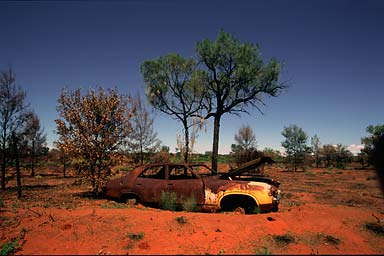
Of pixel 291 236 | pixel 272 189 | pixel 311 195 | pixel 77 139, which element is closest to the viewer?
pixel 291 236

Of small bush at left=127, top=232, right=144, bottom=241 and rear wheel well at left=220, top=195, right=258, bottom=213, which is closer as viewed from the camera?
small bush at left=127, top=232, right=144, bottom=241

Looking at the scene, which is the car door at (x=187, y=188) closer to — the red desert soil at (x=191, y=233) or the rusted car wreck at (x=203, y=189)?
the rusted car wreck at (x=203, y=189)

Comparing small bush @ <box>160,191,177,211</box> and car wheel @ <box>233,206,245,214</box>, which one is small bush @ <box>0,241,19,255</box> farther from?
car wheel @ <box>233,206,245,214</box>

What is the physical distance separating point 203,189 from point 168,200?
1132 mm

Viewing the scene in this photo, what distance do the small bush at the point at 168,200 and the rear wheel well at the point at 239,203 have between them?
1446 mm

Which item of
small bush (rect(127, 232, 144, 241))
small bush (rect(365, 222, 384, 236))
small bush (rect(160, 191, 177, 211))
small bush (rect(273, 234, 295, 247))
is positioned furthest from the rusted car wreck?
small bush (rect(127, 232, 144, 241))

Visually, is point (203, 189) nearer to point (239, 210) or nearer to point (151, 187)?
point (239, 210)

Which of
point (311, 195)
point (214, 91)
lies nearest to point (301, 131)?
point (214, 91)

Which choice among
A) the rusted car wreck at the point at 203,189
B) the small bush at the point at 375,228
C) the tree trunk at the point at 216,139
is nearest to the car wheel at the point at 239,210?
the rusted car wreck at the point at 203,189

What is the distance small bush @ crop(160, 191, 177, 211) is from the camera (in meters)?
7.78

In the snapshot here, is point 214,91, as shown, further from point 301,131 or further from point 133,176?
point 301,131

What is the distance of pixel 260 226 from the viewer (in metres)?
5.84

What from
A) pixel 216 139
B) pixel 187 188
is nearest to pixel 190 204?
pixel 187 188

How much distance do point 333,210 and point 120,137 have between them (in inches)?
310
